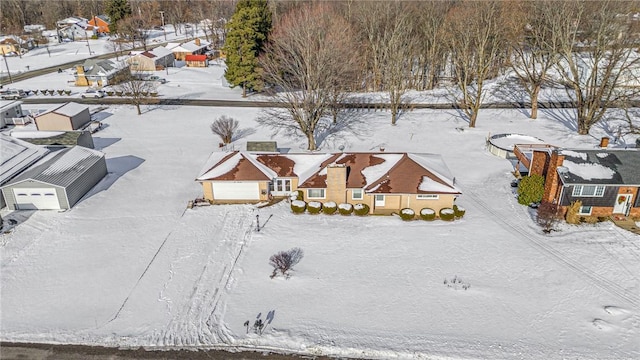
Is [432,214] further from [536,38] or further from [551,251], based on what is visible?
[536,38]

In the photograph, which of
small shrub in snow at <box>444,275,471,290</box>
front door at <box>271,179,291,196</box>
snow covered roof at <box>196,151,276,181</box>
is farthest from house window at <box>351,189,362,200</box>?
small shrub in snow at <box>444,275,471,290</box>

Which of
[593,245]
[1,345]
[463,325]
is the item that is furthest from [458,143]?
[1,345]

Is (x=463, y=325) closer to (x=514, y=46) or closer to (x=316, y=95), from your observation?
(x=316, y=95)

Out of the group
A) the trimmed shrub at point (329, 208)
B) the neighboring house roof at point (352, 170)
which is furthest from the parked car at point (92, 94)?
the trimmed shrub at point (329, 208)

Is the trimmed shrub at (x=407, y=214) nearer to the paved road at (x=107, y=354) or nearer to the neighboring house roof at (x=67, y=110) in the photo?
the paved road at (x=107, y=354)

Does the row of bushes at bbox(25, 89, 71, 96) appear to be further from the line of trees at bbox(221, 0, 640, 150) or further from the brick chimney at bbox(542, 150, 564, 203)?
the brick chimney at bbox(542, 150, 564, 203)

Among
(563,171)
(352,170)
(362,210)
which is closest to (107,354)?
(362,210)
